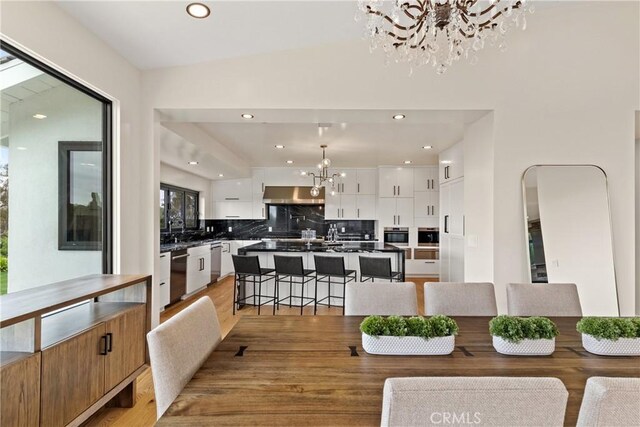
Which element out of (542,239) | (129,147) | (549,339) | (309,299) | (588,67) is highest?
(588,67)

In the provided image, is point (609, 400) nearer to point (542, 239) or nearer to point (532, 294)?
point (532, 294)

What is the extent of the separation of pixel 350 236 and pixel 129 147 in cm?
541

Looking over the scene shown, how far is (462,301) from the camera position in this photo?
2070 millimetres

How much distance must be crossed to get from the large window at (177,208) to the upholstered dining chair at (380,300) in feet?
15.5

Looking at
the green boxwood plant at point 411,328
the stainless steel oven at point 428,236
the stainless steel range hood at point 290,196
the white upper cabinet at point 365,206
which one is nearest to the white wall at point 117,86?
the green boxwood plant at point 411,328

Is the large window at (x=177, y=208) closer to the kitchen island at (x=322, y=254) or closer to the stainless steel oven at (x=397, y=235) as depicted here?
the kitchen island at (x=322, y=254)

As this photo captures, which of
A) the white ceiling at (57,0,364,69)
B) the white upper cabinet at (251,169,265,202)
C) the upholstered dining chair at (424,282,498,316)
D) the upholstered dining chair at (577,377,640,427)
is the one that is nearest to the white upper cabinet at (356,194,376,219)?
the white upper cabinet at (251,169,265,202)

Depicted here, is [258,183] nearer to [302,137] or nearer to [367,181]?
[367,181]

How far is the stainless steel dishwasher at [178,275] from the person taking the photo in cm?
456

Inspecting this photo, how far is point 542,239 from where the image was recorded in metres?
2.96

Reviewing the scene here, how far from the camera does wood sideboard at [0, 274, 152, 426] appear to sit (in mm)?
1398

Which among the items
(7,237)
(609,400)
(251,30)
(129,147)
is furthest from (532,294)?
(129,147)

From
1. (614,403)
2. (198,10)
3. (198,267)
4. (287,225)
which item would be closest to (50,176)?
(198,10)

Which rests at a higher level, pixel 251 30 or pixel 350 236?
pixel 251 30
